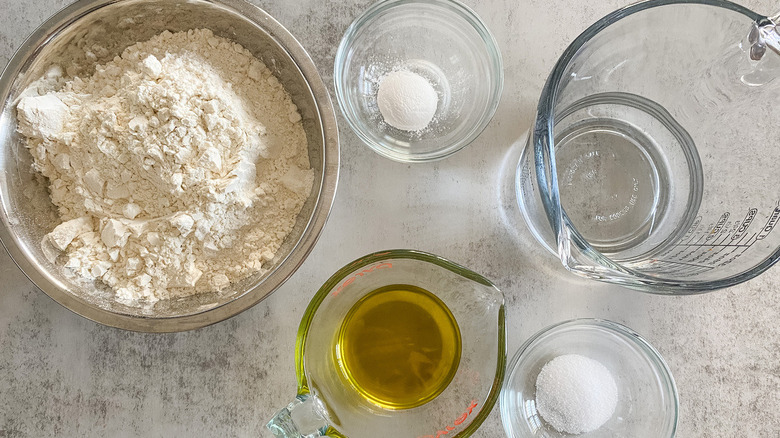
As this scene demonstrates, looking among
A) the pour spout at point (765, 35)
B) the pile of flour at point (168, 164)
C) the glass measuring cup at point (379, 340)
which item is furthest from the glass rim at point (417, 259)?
the pour spout at point (765, 35)

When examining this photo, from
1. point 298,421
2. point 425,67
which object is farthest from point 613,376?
point 425,67

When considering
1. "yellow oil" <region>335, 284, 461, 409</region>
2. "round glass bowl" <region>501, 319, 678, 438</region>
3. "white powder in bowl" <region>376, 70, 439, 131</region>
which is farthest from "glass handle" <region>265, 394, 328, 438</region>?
"white powder in bowl" <region>376, 70, 439, 131</region>

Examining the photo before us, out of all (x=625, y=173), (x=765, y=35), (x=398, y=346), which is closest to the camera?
(x=765, y=35)

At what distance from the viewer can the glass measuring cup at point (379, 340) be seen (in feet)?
3.34

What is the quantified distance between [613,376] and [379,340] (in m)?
0.53

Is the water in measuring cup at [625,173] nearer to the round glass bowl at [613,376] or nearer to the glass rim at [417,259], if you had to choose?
the round glass bowl at [613,376]

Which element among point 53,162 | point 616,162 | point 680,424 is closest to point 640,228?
point 616,162

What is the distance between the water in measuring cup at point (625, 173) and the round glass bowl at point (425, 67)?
212mm

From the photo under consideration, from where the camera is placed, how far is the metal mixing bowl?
105 centimetres

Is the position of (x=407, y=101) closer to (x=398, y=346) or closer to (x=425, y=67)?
(x=425, y=67)

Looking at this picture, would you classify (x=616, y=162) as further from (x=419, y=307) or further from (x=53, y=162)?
(x=53, y=162)

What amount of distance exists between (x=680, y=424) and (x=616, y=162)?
1.99 ft

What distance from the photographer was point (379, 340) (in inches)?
43.6

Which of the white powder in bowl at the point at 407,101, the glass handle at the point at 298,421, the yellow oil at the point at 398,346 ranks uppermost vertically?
the white powder in bowl at the point at 407,101
